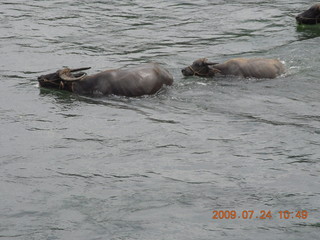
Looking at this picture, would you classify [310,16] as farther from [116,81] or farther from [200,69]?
[116,81]

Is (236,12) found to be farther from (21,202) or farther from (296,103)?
(21,202)

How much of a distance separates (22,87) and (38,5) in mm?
6576

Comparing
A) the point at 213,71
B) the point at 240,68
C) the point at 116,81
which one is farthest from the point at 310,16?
the point at 116,81

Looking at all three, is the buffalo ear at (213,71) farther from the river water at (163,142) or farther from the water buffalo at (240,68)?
the river water at (163,142)

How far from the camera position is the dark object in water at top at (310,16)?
16547mm

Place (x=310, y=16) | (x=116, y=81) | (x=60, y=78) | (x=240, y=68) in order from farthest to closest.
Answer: (x=310, y=16) → (x=240, y=68) → (x=60, y=78) → (x=116, y=81)

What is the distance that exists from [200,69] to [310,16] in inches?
182

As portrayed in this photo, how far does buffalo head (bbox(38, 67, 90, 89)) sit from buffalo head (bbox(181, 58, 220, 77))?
173cm

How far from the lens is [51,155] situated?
33.0ft

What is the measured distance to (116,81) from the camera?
12.3 metres
